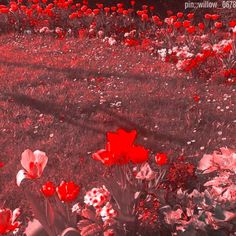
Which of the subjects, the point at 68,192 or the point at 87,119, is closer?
the point at 68,192

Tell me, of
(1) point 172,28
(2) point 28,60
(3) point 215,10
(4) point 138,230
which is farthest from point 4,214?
(3) point 215,10

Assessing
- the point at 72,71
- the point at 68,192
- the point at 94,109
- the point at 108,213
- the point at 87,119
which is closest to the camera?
the point at 68,192

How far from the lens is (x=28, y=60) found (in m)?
8.45

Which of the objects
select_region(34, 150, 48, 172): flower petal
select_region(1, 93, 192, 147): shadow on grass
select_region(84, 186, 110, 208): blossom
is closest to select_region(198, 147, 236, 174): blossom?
select_region(84, 186, 110, 208): blossom

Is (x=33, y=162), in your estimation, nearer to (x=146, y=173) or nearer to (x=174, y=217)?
(x=146, y=173)

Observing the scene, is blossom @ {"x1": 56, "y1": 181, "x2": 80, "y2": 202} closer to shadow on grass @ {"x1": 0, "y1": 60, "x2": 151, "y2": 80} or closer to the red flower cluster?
the red flower cluster

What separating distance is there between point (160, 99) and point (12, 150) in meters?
2.24

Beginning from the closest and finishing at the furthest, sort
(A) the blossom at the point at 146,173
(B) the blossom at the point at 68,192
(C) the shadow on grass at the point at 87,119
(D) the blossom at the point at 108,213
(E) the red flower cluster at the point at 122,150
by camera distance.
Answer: (E) the red flower cluster at the point at 122,150 → (B) the blossom at the point at 68,192 → (D) the blossom at the point at 108,213 → (A) the blossom at the point at 146,173 → (C) the shadow on grass at the point at 87,119

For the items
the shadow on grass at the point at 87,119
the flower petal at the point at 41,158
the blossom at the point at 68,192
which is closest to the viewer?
the blossom at the point at 68,192

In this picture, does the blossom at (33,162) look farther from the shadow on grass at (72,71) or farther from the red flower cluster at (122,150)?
the shadow on grass at (72,71)

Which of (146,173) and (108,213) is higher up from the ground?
(146,173)

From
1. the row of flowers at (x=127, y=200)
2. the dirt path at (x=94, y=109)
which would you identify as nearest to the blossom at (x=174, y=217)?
the row of flowers at (x=127, y=200)

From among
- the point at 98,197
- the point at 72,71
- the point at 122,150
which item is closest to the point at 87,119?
the point at 72,71

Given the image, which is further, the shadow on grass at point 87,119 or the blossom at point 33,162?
the shadow on grass at point 87,119
